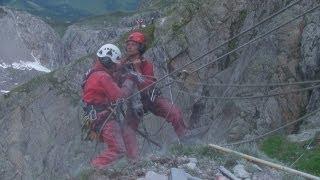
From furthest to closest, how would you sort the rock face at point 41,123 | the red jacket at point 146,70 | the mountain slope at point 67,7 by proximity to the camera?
the mountain slope at point 67,7 < the rock face at point 41,123 < the red jacket at point 146,70

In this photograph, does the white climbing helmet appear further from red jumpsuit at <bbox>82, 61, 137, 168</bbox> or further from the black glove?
the black glove

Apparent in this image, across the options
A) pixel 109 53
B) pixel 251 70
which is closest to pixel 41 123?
pixel 251 70

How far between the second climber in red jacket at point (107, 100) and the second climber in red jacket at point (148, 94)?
1.54 feet

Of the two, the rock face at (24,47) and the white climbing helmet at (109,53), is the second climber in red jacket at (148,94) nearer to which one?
the white climbing helmet at (109,53)

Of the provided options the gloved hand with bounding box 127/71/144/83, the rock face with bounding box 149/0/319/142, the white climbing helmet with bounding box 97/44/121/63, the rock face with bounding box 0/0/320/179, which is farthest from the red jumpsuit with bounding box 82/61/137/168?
the rock face with bounding box 149/0/319/142

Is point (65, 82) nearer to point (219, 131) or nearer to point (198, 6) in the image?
point (198, 6)

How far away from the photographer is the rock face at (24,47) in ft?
516

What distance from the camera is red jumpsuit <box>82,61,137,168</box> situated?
1188 cm

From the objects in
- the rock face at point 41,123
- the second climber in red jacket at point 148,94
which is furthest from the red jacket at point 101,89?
the rock face at point 41,123

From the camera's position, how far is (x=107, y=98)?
1215cm

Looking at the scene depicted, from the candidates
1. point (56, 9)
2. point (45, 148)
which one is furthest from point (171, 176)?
point (56, 9)

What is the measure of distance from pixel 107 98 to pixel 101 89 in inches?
8.0

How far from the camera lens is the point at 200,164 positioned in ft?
29.8

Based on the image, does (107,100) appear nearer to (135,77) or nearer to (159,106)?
(135,77)
